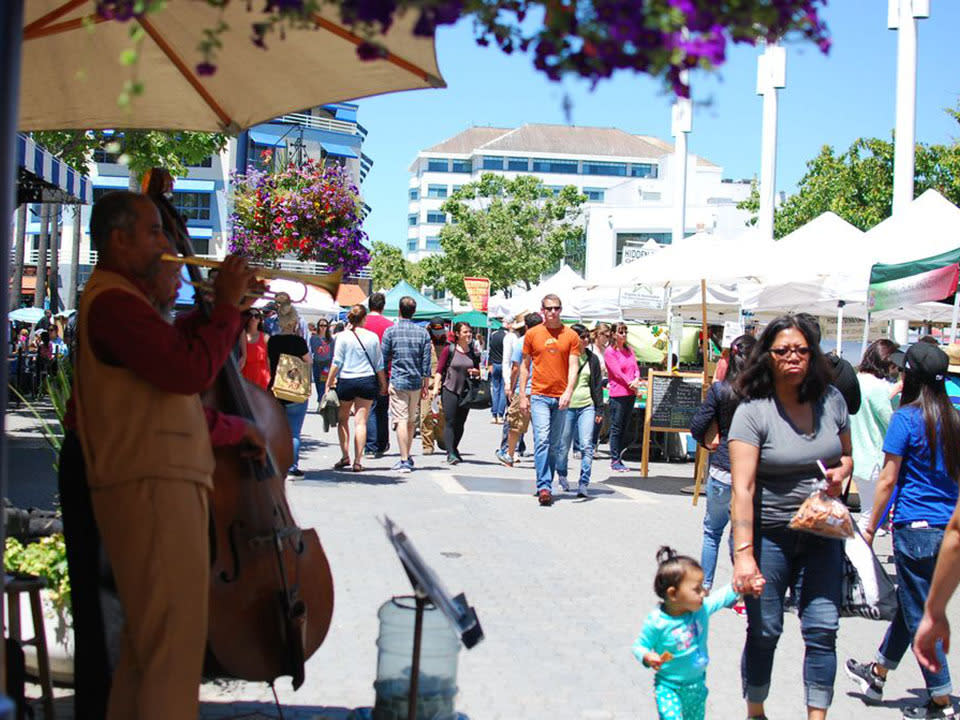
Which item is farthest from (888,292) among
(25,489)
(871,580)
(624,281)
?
(25,489)

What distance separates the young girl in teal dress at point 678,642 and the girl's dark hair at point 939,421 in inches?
66.5

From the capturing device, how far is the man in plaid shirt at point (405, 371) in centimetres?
1359

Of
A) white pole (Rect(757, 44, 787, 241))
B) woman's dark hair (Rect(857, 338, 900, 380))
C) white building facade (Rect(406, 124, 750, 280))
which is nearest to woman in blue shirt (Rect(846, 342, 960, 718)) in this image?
woman's dark hair (Rect(857, 338, 900, 380))

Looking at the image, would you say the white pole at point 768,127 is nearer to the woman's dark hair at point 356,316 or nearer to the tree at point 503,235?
the woman's dark hair at point 356,316

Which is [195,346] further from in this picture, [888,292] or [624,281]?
[624,281]

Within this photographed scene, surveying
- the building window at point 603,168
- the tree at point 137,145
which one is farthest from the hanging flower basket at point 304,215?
the building window at point 603,168

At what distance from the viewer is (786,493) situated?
4.82m

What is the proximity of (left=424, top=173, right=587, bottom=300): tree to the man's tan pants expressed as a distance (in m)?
65.7

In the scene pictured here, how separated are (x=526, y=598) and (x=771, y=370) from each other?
296 cm

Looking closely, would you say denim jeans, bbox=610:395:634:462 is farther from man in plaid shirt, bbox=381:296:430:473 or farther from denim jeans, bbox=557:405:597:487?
man in plaid shirt, bbox=381:296:430:473

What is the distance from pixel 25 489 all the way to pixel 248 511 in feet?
24.7

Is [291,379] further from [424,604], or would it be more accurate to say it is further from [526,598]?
[424,604]

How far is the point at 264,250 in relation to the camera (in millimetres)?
15914

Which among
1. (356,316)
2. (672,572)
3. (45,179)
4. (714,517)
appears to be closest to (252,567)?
(672,572)
